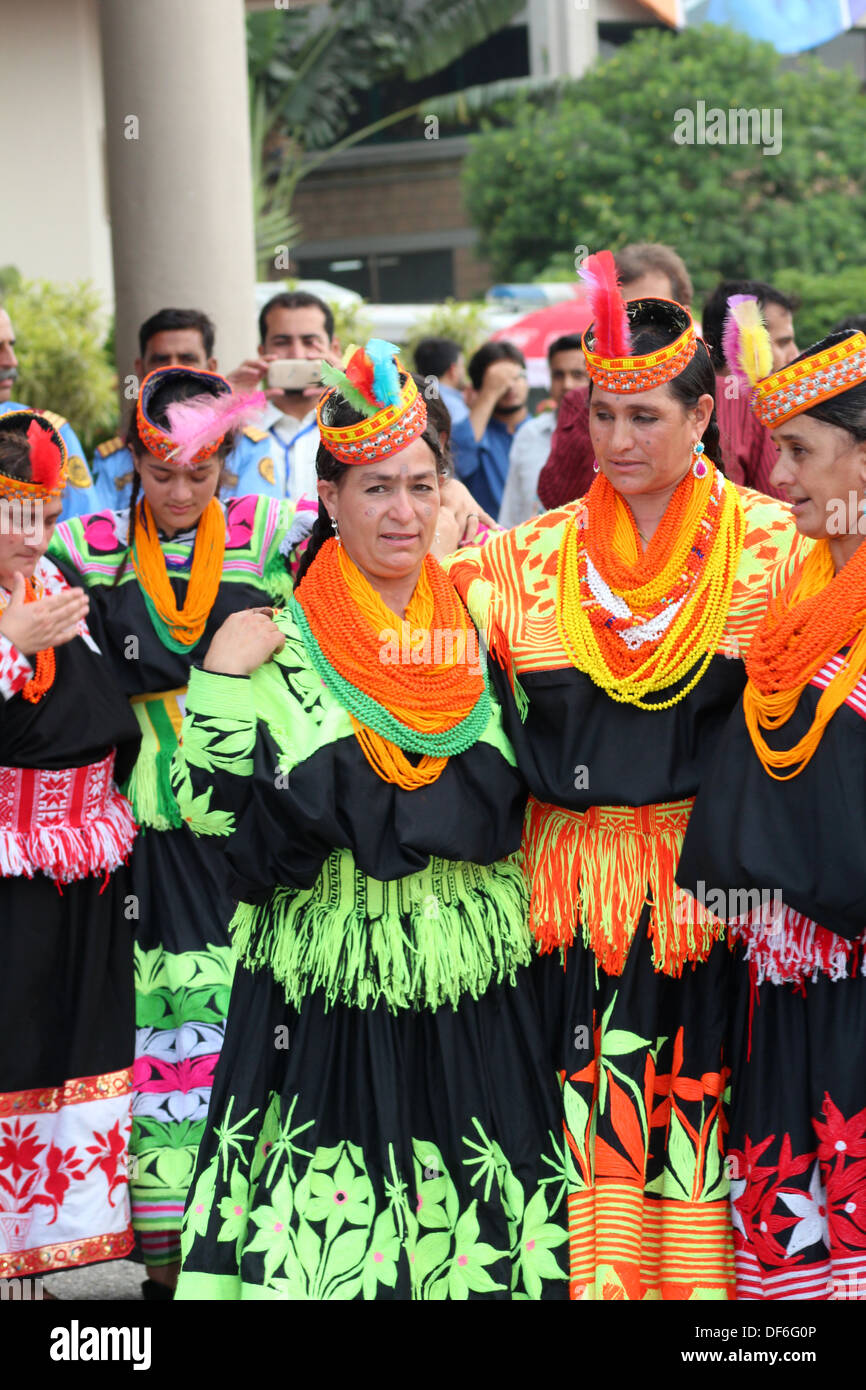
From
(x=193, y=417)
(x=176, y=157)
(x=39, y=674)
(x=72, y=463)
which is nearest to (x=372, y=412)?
(x=193, y=417)

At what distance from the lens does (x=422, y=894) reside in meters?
2.89

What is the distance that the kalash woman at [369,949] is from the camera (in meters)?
2.83

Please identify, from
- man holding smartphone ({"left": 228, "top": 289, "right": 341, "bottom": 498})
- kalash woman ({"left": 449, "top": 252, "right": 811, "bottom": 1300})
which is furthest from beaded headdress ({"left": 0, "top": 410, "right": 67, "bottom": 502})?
man holding smartphone ({"left": 228, "top": 289, "right": 341, "bottom": 498})

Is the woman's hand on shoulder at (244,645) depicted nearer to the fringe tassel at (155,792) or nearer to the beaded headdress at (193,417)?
the beaded headdress at (193,417)

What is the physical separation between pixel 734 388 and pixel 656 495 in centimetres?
142

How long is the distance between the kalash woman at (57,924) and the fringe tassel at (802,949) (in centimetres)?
161

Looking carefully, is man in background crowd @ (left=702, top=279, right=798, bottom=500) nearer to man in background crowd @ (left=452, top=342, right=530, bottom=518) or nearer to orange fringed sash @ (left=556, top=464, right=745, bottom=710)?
orange fringed sash @ (left=556, top=464, right=745, bottom=710)

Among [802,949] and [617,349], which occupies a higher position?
[617,349]

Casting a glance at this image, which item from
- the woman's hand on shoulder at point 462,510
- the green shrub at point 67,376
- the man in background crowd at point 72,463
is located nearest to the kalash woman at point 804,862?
the woman's hand on shoulder at point 462,510

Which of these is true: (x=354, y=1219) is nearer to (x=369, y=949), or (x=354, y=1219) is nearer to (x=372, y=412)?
(x=369, y=949)

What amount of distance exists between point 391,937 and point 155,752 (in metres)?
1.35

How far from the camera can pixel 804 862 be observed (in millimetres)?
2787

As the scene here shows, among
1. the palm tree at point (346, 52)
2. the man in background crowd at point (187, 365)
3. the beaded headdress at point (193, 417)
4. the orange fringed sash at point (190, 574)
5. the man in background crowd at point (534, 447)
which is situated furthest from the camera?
the palm tree at point (346, 52)
